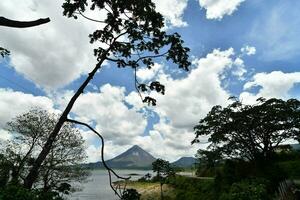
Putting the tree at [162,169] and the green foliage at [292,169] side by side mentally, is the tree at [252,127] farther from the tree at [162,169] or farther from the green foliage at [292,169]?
the tree at [162,169]

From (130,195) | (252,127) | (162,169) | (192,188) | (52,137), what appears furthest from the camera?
(162,169)

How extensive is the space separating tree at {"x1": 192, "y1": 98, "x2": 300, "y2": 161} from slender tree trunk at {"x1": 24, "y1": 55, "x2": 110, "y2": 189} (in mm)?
28459

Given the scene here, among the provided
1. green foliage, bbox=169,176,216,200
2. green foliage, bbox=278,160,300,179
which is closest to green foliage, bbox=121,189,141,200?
green foliage, bbox=278,160,300,179

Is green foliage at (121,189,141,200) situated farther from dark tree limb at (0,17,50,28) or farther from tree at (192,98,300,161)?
tree at (192,98,300,161)

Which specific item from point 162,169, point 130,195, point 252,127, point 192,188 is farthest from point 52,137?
point 162,169

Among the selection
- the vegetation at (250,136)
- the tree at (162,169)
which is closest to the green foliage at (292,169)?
the vegetation at (250,136)

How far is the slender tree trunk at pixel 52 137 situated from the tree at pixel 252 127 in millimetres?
28459

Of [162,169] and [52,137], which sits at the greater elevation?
[162,169]

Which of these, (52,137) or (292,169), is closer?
(52,137)

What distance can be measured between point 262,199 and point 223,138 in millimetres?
15255

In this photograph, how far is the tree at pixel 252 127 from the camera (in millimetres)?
37969

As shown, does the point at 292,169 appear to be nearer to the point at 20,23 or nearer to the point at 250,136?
the point at 250,136

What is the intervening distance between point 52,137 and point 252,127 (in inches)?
1187

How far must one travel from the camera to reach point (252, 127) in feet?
128
